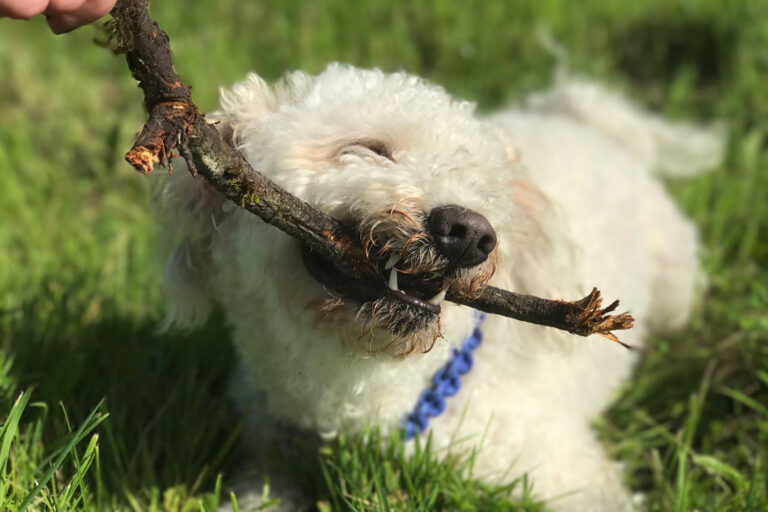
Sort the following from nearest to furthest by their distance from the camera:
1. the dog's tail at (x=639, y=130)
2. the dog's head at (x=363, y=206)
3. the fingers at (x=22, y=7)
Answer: the fingers at (x=22, y=7) → the dog's head at (x=363, y=206) → the dog's tail at (x=639, y=130)

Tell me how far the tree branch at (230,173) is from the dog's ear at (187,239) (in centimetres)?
57

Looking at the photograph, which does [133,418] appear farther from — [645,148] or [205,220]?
[645,148]

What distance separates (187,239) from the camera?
275 centimetres

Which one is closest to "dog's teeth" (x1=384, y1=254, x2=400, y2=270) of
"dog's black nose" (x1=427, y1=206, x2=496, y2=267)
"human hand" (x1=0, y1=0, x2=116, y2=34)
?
"dog's black nose" (x1=427, y1=206, x2=496, y2=267)

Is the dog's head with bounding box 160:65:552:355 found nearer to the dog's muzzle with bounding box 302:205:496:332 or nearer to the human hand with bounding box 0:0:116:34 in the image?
the dog's muzzle with bounding box 302:205:496:332

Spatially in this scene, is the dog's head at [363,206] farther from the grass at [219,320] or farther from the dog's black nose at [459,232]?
the grass at [219,320]

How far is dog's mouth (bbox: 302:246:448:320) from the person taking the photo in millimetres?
2145

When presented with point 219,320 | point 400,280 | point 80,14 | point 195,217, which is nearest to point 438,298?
point 400,280

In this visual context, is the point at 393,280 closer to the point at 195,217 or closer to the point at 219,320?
the point at 195,217

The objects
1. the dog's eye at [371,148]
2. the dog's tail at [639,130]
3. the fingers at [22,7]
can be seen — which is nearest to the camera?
the fingers at [22,7]

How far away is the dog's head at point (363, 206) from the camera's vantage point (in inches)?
82.5

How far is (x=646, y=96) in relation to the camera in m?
5.74

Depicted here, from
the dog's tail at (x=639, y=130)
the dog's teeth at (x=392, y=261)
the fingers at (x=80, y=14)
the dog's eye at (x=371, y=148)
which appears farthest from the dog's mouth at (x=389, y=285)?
the dog's tail at (x=639, y=130)

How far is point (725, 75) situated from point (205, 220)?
4173 millimetres
